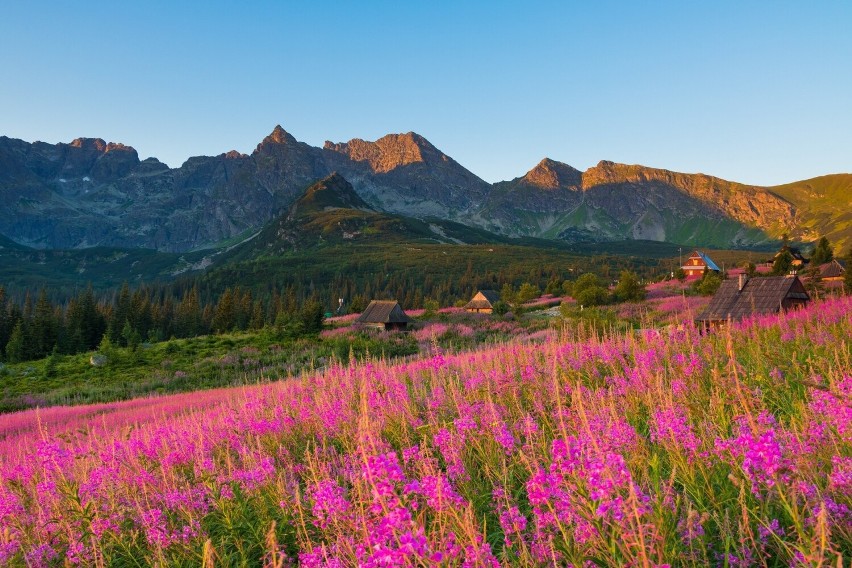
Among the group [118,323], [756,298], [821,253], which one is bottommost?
[118,323]

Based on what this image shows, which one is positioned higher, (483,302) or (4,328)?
(483,302)

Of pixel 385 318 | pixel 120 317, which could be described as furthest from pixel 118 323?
pixel 385 318

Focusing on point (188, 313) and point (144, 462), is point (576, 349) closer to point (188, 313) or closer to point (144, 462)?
point (144, 462)

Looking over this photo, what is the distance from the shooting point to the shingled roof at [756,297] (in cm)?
2127

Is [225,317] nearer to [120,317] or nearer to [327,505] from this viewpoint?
[120,317]

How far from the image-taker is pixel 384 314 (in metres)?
44.3

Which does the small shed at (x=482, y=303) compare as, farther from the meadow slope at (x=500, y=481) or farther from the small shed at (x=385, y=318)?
the meadow slope at (x=500, y=481)

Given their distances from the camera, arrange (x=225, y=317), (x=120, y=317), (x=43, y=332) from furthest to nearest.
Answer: (x=225, y=317), (x=120, y=317), (x=43, y=332)

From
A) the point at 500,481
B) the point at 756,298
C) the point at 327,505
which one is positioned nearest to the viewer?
the point at 327,505

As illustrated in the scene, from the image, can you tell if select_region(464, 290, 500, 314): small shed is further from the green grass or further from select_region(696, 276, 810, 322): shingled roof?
select_region(696, 276, 810, 322): shingled roof

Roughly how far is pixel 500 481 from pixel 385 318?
3984 cm

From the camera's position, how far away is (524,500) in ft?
13.4

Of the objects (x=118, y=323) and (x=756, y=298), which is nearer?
(x=756, y=298)

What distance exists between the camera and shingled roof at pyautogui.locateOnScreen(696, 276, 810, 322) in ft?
69.8
